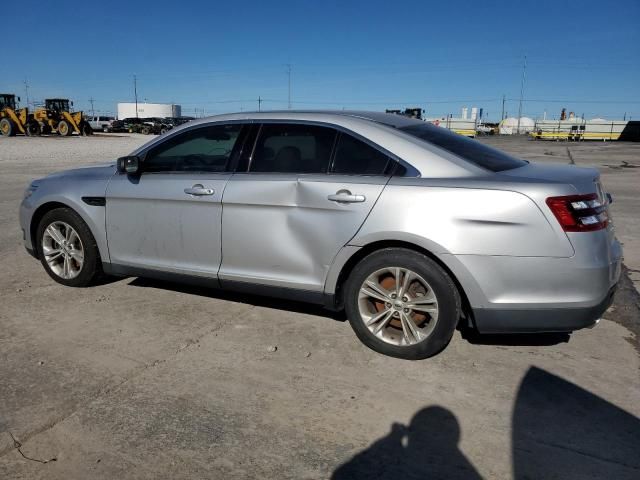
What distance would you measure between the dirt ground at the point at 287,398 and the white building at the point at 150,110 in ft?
314

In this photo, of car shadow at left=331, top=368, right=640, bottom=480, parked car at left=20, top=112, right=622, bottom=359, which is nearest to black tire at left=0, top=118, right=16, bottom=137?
parked car at left=20, top=112, right=622, bottom=359

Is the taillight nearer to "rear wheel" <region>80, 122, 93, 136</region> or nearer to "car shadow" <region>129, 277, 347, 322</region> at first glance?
"car shadow" <region>129, 277, 347, 322</region>

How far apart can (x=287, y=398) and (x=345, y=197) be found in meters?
1.33

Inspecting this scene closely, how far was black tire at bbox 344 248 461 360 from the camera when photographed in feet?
11.2

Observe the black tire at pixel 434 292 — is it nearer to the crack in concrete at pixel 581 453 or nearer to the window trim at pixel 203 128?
the crack in concrete at pixel 581 453

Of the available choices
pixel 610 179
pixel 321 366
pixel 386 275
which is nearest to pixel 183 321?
pixel 321 366

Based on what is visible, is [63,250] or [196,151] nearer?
[196,151]

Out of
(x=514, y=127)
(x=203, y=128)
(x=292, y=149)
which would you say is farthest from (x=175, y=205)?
(x=514, y=127)

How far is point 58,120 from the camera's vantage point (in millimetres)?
41000

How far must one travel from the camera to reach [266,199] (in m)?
3.91

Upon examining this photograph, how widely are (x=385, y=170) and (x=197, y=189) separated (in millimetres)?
1471

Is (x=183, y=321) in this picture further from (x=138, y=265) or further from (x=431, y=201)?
(x=431, y=201)

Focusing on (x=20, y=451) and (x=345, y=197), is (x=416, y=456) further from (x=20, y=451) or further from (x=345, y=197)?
(x=20, y=451)

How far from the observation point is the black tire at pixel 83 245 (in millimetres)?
4793
